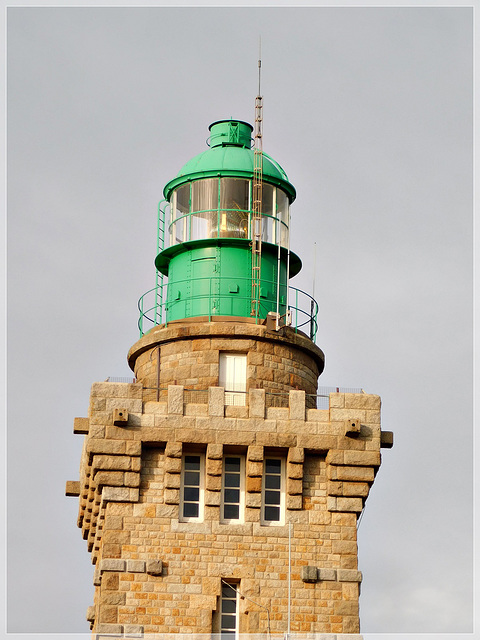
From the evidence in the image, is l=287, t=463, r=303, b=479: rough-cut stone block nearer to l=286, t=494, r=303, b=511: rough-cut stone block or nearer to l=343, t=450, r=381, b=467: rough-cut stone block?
l=286, t=494, r=303, b=511: rough-cut stone block

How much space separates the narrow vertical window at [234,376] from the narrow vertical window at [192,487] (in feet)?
5.54

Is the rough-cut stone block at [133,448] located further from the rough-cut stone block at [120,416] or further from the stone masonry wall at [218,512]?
the rough-cut stone block at [120,416]

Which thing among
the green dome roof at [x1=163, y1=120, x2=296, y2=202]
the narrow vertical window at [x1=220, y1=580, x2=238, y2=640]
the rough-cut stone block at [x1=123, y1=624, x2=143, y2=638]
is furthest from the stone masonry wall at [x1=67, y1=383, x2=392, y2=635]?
the green dome roof at [x1=163, y1=120, x2=296, y2=202]

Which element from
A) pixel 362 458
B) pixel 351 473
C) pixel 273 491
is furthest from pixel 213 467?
pixel 362 458

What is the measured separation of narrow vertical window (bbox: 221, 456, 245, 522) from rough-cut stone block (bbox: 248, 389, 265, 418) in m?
1.13

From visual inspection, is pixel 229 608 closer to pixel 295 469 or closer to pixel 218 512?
pixel 218 512

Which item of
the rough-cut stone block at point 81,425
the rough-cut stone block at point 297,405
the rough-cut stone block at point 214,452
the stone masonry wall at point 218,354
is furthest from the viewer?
the stone masonry wall at point 218,354

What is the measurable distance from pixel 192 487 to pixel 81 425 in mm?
2949

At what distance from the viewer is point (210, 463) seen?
134ft

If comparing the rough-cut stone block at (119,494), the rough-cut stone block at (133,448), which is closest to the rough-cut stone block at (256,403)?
the rough-cut stone block at (133,448)

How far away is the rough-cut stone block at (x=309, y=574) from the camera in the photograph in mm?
40281

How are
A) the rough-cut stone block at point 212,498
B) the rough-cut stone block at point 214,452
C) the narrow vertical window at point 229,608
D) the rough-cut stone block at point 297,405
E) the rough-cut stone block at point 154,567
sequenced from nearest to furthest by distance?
the rough-cut stone block at point 154,567 → the narrow vertical window at point 229,608 → the rough-cut stone block at point 212,498 → the rough-cut stone block at point 214,452 → the rough-cut stone block at point 297,405

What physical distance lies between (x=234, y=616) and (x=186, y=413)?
183 inches

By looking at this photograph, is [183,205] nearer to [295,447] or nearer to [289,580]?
[295,447]
